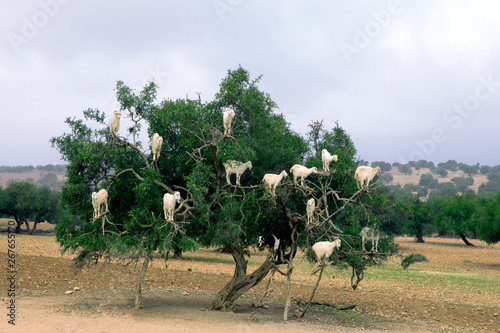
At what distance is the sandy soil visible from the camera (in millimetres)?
12398

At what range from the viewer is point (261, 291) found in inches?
784

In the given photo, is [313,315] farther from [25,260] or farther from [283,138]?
[25,260]

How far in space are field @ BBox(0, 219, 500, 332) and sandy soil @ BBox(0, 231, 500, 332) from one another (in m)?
0.03

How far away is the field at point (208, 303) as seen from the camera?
1241 cm

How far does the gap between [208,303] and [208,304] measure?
21 cm

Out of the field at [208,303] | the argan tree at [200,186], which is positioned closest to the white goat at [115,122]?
the argan tree at [200,186]

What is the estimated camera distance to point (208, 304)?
15.9 metres

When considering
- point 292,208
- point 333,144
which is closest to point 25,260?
point 292,208

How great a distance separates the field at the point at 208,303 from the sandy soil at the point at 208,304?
0.08 ft

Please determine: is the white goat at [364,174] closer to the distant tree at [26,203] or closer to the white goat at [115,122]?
the white goat at [115,122]

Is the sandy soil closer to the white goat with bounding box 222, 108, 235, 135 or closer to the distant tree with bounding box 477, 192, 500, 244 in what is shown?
the white goat with bounding box 222, 108, 235, 135

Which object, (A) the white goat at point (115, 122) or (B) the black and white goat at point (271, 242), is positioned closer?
(A) the white goat at point (115, 122)

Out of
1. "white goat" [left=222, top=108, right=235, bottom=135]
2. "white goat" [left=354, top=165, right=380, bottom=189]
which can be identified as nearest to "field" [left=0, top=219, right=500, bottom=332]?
"white goat" [left=354, top=165, right=380, bottom=189]

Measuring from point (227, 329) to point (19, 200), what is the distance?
147 feet
